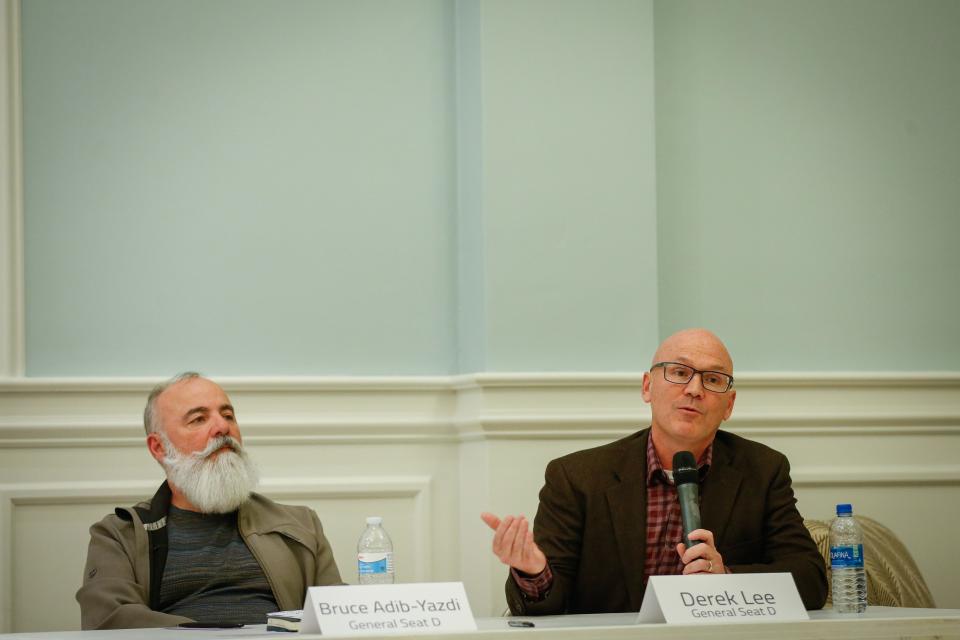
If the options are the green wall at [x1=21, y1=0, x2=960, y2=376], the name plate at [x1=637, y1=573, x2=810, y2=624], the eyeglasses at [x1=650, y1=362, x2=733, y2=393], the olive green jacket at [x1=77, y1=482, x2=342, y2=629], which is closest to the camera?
the name plate at [x1=637, y1=573, x2=810, y2=624]

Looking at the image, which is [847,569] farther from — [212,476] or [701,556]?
[212,476]

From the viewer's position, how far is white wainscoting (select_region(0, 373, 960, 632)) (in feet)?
11.6

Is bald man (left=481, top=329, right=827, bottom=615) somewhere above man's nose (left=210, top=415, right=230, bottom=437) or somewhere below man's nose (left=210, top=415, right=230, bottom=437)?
below

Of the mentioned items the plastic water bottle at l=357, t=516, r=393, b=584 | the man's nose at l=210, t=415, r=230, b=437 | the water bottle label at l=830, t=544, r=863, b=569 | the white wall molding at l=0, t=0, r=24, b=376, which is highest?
the white wall molding at l=0, t=0, r=24, b=376

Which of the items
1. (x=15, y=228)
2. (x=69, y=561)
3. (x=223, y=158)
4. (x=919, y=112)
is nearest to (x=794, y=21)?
(x=919, y=112)

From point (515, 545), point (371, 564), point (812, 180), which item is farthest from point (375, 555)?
point (812, 180)

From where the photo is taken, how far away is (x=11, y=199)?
11.8 ft

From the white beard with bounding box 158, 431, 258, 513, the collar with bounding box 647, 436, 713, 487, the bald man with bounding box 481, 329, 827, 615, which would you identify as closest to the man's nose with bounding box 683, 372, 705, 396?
the bald man with bounding box 481, 329, 827, 615

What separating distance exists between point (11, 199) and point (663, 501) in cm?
211

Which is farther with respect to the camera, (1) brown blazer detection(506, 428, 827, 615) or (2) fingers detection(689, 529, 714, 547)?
(1) brown blazer detection(506, 428, 827, 615)

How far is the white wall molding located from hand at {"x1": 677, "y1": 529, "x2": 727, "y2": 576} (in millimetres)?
2102

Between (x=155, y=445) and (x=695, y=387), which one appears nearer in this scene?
(x=695, y=387)

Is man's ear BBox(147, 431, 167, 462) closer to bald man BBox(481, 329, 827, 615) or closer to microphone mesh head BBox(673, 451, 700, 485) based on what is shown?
bald man BBox(481, 329, 827, 615)

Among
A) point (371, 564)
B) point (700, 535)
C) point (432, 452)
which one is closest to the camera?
point (700, 535)
